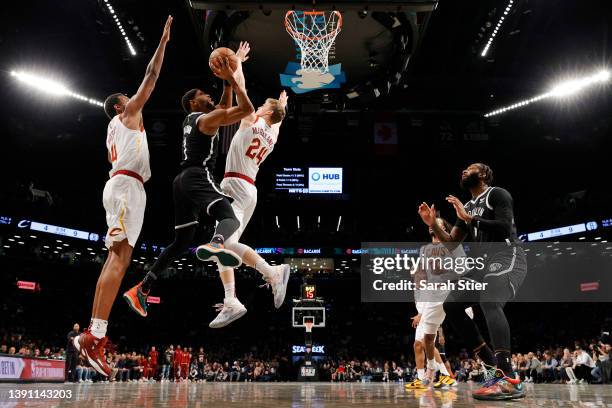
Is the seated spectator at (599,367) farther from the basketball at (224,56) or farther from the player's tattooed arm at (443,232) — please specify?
the basketball at (224,56)

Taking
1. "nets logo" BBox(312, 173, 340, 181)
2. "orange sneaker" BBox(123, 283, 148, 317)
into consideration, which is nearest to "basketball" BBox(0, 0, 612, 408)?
"orange sneaker" BBox(123, 283, 148, 317)

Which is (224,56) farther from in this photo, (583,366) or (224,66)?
(583,366)

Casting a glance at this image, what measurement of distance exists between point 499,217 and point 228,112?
231 centimetres

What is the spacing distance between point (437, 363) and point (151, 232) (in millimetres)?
19639

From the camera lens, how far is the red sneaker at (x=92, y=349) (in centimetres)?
384

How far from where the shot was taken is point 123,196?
4.14 m

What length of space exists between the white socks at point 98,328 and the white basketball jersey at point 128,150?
117 cm

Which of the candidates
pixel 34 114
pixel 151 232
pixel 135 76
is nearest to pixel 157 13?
pixel 135 76

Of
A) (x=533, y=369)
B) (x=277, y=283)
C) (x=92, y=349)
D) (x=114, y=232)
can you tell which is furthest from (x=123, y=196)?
(x=533, y=369)

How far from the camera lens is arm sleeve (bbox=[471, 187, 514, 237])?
4148 millimetres

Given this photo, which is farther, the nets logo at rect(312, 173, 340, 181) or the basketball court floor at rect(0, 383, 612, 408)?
the nets logo at rect(312, 173, 340, 181)

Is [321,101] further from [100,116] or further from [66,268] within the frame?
[66,268]

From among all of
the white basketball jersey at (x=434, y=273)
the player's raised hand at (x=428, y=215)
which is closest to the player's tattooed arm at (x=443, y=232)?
the player's raised hand at (x=428, y=215)

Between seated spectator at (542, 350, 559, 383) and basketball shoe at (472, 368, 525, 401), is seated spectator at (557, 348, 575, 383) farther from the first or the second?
basketball shoe at (472, 368, 525, 401)
